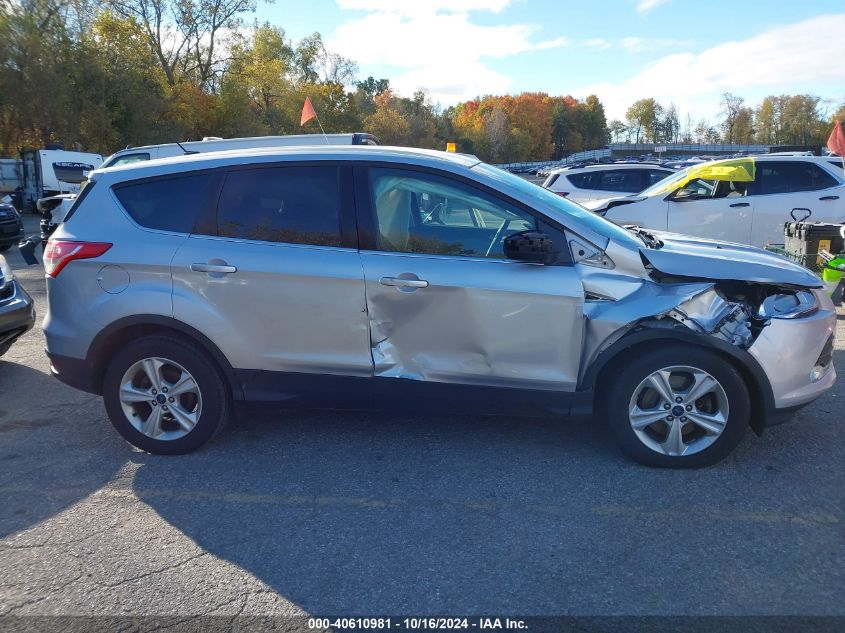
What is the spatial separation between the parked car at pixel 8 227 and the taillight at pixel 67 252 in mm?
12656

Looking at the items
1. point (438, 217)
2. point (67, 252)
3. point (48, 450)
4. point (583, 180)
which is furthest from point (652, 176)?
point (48, 450)

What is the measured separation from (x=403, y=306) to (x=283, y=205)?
1004 millimetres

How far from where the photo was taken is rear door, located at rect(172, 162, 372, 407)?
4.06 m

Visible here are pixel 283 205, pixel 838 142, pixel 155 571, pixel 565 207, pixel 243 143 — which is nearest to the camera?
pixel 155 571

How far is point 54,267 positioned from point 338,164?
1929 millimetres

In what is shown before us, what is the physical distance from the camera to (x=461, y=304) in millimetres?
3939

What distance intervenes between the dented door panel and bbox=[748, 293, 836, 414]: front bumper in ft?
3.45

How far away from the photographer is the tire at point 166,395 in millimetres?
4211

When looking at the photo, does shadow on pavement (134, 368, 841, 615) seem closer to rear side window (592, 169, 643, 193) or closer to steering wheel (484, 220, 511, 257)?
steering wheel (484, 220, 511, 257)

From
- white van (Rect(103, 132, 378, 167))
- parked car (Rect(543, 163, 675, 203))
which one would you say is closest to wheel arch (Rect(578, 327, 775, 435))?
white van (Rect(103, 132, 378, 167))

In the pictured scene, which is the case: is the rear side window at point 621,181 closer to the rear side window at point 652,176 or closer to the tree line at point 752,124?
the rear side window at point 652,176

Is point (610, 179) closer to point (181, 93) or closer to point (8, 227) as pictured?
point (8, 227)

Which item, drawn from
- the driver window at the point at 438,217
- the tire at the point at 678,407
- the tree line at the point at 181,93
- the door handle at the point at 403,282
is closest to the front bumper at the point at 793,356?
the tire at the point at 678,407

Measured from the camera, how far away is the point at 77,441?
4.64 metres
